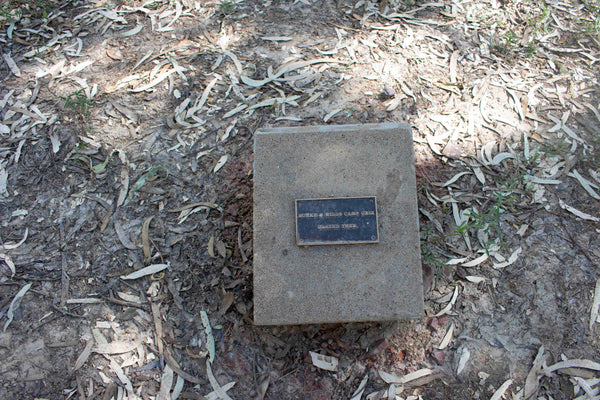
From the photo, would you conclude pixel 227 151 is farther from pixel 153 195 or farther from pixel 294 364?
pixel 294 364

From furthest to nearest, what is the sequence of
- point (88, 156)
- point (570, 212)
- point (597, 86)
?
point (597, 86) → point (88, 156) → point (570, 212)

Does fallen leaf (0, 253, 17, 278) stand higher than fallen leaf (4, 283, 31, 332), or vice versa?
fallen leaf (0, 253, 17, 278)

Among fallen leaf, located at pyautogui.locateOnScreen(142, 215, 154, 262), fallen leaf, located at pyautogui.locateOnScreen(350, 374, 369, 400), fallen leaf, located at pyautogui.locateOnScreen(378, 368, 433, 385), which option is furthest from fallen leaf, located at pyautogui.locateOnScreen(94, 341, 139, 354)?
fallen leaf, located at pyautogui.locateOnScreen(378, 368, 433, 385)

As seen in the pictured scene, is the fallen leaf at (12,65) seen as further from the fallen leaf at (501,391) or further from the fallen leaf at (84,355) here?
the fallen leaf at (501,391)

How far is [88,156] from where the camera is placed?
332cm

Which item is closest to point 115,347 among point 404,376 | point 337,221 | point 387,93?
point 337,221

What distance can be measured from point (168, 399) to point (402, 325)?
55.7 inches

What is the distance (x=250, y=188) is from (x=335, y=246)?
0.90m

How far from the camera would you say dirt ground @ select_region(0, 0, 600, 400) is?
263cm

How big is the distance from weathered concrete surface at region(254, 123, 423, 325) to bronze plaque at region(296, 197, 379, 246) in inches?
1.8

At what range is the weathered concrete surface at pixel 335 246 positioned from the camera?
8.13 feet

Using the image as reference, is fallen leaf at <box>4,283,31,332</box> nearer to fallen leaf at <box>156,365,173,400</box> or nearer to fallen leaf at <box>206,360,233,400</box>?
fallen leaf at <box>156,365,173,400</box>

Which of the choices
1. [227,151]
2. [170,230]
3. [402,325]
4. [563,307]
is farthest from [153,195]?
[563,307]

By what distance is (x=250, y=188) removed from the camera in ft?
10.4
